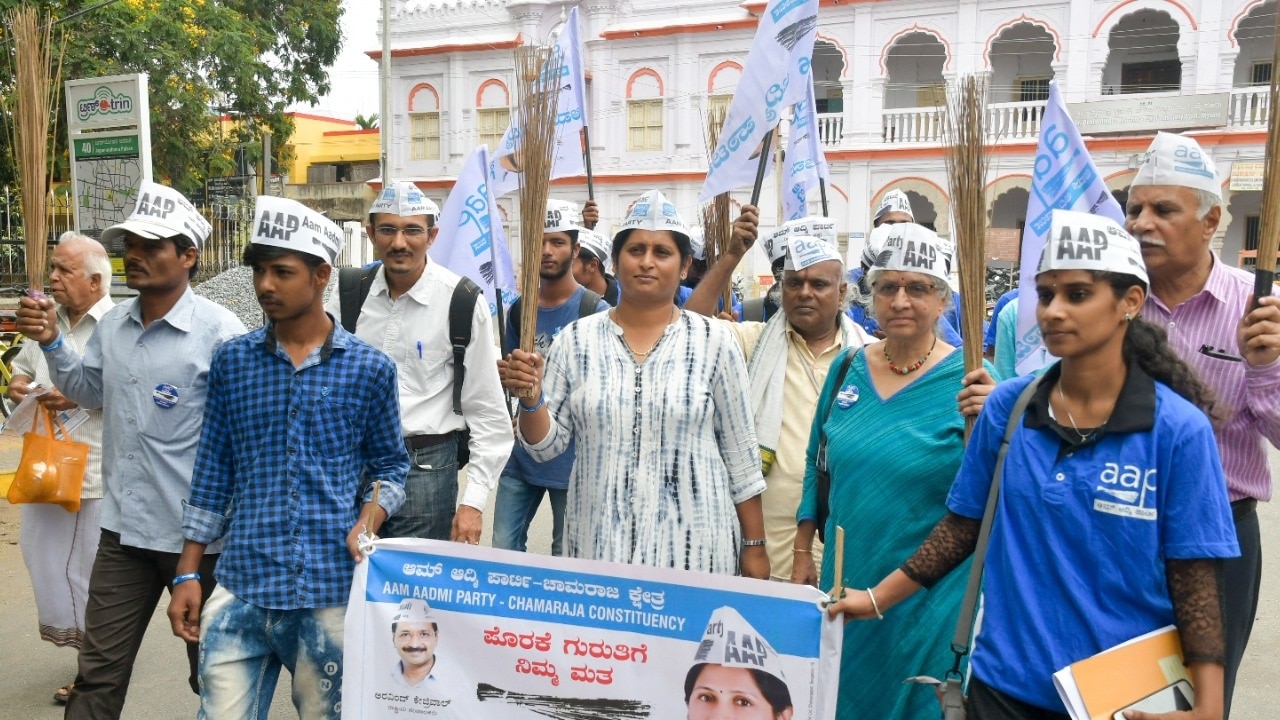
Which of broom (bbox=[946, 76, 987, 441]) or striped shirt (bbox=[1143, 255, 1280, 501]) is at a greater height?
broom (bbox=[946, 76, 987, 441])

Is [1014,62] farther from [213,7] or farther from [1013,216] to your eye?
[213,7]

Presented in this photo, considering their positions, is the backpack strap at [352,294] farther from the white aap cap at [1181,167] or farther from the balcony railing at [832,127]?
the balcony railing at [832,127]

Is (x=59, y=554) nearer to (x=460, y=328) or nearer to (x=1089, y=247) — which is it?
(x=460, y=328)

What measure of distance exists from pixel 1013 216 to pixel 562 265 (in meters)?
26.1

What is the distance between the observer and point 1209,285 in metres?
3.47

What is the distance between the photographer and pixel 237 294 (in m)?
13.6

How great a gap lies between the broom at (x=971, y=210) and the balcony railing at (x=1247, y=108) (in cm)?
2519

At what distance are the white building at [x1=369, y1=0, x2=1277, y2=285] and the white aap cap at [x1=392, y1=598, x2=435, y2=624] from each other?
21.5 metres

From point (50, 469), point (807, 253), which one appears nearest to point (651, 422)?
point (807, 253)

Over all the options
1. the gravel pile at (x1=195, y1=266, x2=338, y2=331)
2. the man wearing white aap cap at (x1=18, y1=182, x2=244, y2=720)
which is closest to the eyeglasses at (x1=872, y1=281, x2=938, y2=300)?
the man wearing white aap cap at (x1=18, y1=182, x2=244, y2=720)

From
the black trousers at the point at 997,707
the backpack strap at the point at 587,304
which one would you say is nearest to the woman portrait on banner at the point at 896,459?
the black trousers at the point at 997,707

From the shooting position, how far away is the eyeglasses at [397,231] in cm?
460

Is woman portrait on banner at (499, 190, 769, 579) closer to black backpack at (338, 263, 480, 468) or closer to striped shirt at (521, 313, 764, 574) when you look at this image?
striped shirt at (521, 313, 764, 574)

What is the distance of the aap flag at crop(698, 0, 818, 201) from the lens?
6039 mm
